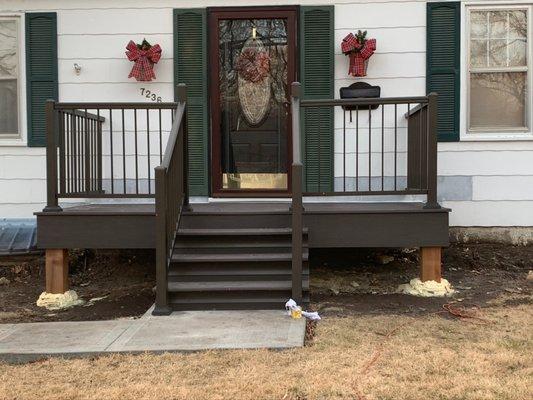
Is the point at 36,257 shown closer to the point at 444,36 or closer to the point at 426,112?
the point at 426,112

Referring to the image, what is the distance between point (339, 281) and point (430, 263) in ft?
2.97

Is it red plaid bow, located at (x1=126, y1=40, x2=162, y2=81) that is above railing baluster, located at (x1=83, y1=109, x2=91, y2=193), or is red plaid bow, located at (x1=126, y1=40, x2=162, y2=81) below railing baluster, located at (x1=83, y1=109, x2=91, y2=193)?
above

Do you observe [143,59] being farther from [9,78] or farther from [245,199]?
[245,199]

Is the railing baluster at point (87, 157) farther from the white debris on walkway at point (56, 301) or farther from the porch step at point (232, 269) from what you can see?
the porch step at point (232, 269)

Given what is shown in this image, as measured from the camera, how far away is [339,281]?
→ 549 centimetres

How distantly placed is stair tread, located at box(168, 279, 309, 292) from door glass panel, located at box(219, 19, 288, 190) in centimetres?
183

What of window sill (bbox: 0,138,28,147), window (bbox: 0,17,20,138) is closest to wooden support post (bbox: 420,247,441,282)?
window sill (bbox: 0,138,28,147)

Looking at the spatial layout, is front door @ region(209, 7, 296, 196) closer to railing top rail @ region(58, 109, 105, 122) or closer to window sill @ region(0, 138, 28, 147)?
railing top rail @ region(58, 109, 105, 122)

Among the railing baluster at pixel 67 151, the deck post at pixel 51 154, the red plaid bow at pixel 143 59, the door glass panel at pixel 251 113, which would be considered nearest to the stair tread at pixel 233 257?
the deck post at pixel 51 154

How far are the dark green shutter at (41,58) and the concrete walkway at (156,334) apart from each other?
9.01ft

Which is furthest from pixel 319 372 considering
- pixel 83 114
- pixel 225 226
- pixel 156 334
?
pixel 83 114

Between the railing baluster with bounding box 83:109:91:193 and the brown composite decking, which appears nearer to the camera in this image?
the brown composite decking

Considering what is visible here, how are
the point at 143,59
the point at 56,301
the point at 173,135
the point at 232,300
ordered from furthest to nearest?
1. the point at 143,59
2. the point at 56,301
3. the point at 173,135
4. the point at 232,300

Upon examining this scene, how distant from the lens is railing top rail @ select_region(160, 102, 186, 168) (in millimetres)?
4414
